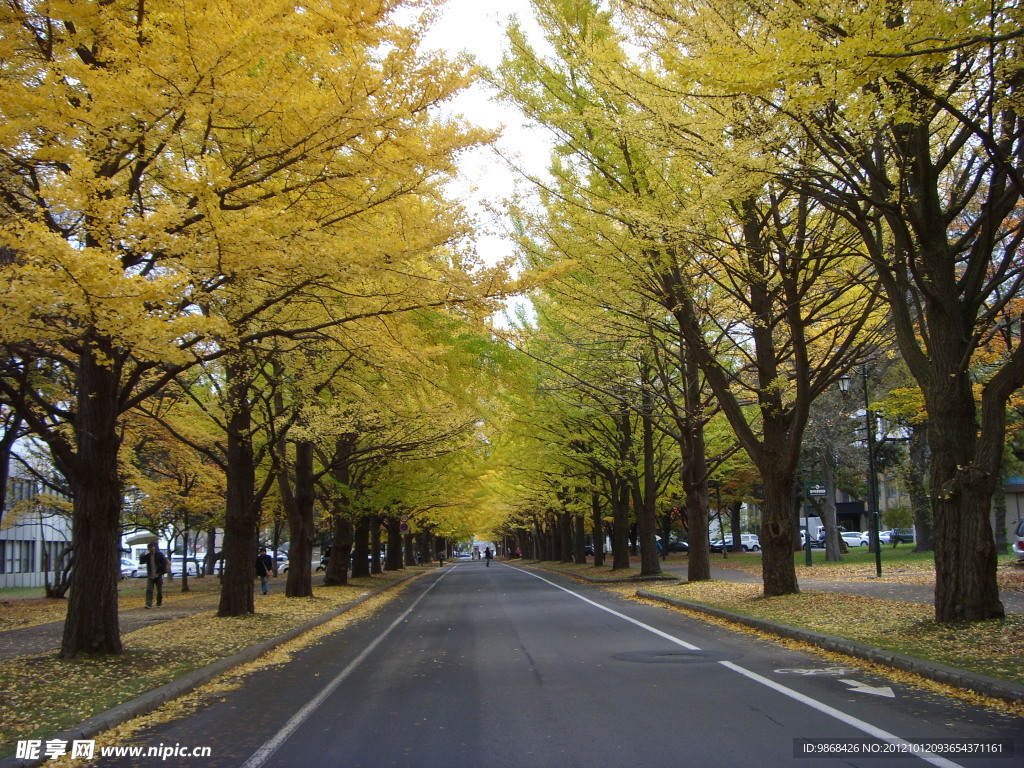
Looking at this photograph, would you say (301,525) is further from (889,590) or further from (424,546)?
(424,546)

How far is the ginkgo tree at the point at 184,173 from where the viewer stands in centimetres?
809

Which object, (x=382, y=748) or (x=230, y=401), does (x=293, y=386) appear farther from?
(x=382, y=748)

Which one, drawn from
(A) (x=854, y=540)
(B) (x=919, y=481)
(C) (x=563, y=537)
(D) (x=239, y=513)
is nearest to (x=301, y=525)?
(D) (x=239, y=513)

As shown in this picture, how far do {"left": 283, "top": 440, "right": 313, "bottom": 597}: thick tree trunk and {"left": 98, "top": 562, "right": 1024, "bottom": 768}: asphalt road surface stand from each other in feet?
35.5

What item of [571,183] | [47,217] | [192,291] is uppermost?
[571,183]

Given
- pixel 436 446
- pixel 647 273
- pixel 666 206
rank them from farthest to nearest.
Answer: pixel 436 446
pixel 647 273
pixel 666 206

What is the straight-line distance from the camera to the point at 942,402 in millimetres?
10961

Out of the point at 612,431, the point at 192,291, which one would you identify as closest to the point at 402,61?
the point at 192,291

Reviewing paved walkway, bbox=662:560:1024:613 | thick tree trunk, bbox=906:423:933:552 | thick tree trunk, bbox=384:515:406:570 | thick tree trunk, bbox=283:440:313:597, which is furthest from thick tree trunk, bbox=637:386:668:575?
thick tree trunk, bbox=384:515:406:570

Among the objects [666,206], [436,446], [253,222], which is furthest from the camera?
[436,446]

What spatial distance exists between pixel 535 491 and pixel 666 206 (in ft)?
102

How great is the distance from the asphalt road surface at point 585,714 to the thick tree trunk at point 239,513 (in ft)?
18.8

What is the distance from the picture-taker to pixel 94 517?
11.0 m

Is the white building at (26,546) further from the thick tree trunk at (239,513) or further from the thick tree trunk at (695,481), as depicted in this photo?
the thick tree trunk at (695,481)
